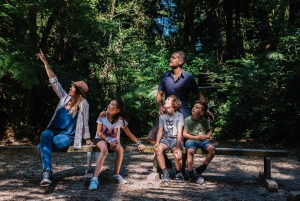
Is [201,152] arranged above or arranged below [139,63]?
below

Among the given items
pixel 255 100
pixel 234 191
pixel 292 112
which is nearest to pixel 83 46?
pixel 255 100

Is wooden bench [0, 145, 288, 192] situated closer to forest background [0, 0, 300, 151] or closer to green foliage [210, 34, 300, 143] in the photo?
forest background [0, 0, 300, 151]

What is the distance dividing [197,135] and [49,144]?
2.16 meters

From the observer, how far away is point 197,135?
5680mm

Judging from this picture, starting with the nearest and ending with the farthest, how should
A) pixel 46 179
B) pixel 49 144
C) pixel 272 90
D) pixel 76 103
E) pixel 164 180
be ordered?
pixel 46 179, pixel 49 144, pixel 164 180, pixel 76 103, pixel 272 90

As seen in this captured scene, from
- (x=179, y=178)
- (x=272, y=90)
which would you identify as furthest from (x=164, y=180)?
(x=272, y=90)

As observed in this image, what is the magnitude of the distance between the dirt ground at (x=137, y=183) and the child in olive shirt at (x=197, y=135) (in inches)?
9.3

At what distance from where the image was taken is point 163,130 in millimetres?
5645

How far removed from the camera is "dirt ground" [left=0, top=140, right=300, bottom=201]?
4762 mm

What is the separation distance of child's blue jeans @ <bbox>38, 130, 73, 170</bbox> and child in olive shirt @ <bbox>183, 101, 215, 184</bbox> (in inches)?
68.4

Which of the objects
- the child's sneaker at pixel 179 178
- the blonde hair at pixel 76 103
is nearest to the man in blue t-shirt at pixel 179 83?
the child's sneaker at pixel 179 178

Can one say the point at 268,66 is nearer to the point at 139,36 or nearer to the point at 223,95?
the point at 223,95

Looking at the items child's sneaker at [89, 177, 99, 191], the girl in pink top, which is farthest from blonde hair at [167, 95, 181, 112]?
child's sneaker at [89, 177, 99, 191]

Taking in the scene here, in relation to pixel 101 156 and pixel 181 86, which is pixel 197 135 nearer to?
pixel 181 86
